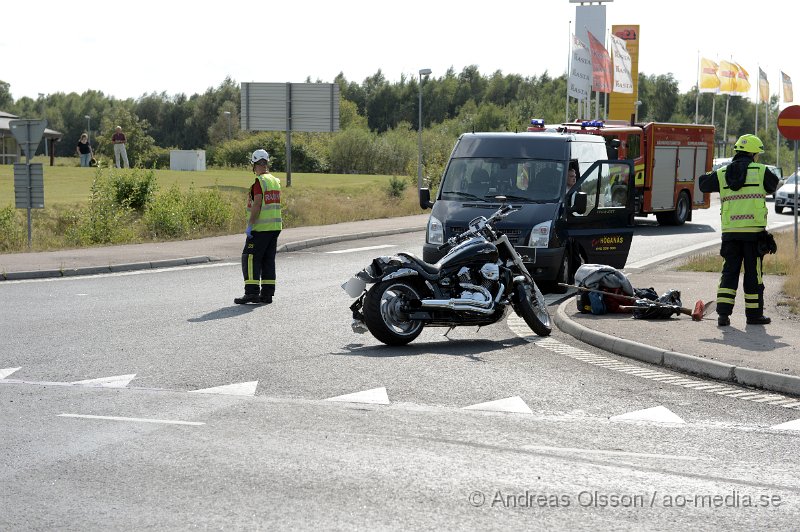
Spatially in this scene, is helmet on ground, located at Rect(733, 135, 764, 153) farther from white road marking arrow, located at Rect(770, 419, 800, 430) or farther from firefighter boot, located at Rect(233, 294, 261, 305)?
firefighter boot, located at Rect(233, 294, 261, 305)

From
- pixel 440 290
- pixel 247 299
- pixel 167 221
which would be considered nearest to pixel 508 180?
pixel 247 299

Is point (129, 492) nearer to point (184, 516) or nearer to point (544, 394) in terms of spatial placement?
point (184, 516)

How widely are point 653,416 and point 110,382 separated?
4092 mm

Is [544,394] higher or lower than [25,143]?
lower

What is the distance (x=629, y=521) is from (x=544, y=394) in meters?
3.36

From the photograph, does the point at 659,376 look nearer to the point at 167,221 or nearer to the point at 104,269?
the point at 104,269

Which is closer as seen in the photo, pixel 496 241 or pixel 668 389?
pixel 668 389

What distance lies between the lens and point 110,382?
922cm

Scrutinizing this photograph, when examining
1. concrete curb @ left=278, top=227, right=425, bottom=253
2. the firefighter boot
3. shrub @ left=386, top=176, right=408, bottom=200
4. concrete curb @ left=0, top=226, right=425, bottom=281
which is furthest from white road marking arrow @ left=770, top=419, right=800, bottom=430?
shrub @ left=386, top=176, right=408, bottom=200

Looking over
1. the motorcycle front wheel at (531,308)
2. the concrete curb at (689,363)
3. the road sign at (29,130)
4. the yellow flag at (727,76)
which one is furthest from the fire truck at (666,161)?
the yellow flag at (727,76)

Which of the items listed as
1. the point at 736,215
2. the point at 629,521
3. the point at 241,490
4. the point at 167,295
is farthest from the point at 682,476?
the point at 167,295

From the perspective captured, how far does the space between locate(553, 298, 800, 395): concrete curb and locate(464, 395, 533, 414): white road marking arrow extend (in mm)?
2010

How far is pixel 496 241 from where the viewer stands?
1179cm

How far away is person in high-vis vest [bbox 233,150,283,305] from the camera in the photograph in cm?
1472
